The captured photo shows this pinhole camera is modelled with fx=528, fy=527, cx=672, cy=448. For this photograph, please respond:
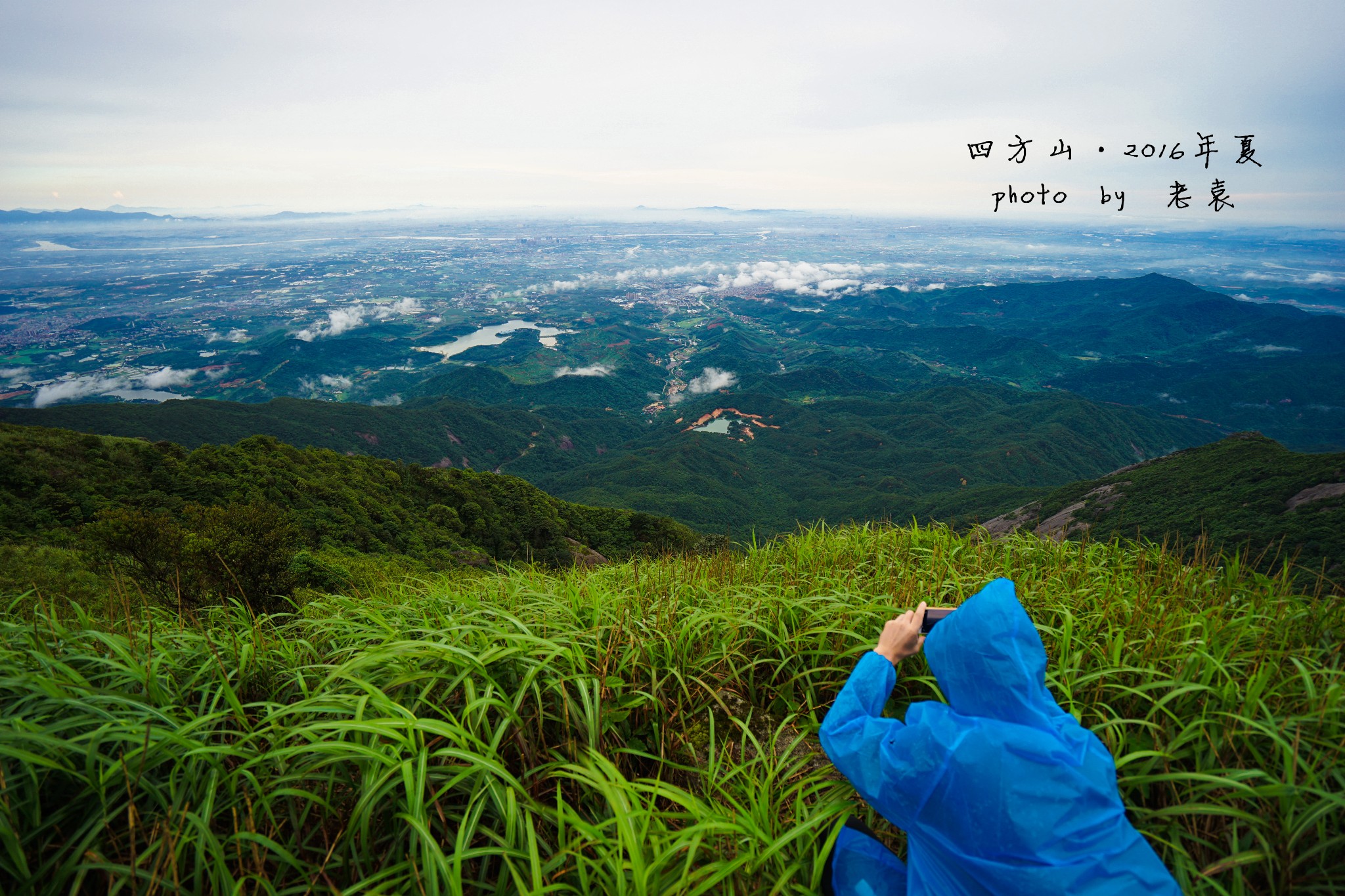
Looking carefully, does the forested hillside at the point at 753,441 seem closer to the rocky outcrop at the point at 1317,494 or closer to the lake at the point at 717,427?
the lake at the point at 717,427

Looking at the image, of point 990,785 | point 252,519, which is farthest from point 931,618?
point 252,519

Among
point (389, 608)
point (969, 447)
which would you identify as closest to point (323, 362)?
point (969, 447)

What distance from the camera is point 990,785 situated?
1619 millimetres

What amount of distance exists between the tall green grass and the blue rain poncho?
0.97 ft

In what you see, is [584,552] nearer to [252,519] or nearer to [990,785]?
[252,519]

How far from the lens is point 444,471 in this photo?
124 feet

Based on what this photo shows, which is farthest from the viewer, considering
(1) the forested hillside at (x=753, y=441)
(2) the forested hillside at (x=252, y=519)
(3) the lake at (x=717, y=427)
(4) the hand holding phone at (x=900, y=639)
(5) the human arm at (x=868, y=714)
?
(3) the lake at (x=717, y=427)

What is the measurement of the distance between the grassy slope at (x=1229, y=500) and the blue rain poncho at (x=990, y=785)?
3548cm

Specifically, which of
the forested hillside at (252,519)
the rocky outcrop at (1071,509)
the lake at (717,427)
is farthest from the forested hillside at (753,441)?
the forested hillside at (252,519)

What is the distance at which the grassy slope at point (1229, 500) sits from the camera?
3544cm

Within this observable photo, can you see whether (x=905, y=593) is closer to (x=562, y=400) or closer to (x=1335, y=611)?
(x=1335, y=611)

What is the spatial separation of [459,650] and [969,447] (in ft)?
493

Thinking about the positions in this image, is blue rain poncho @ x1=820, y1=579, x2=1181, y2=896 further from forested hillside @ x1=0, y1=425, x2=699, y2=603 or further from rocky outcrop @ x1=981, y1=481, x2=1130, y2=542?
rocky outcrop @ x1=981, y1=481, x2=1130, y2=542

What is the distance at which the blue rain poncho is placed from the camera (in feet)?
4.93
